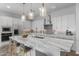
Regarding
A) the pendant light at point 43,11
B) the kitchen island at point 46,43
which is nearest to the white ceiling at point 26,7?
the pendant light at point 43,11

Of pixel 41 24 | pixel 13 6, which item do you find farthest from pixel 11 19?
pixel 41 24

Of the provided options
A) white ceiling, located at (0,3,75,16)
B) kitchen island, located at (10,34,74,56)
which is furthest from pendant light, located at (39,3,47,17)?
kitchen island, located at (10,34,74,56)

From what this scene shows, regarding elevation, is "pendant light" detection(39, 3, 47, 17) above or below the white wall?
above

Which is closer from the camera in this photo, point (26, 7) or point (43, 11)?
point (43, 11)

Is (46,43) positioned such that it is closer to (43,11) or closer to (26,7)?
(43,11)

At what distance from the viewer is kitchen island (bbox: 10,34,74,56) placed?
1776 mm

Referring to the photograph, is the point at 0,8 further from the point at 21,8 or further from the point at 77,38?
the point at 77,38

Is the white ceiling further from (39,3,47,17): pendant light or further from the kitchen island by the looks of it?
the kitchen island

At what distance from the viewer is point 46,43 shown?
1.84m

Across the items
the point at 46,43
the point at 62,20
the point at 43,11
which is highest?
the point at 43,11

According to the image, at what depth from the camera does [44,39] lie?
6.07ft

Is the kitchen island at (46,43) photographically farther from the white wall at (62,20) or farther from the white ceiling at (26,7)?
the white ceiling at (26,7)

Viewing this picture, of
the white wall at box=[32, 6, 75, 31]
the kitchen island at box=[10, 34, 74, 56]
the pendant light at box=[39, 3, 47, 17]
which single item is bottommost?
the kitchen island at box=[10, 34, 74, 56]

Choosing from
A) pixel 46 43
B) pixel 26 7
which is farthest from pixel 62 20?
pixel 26 7
